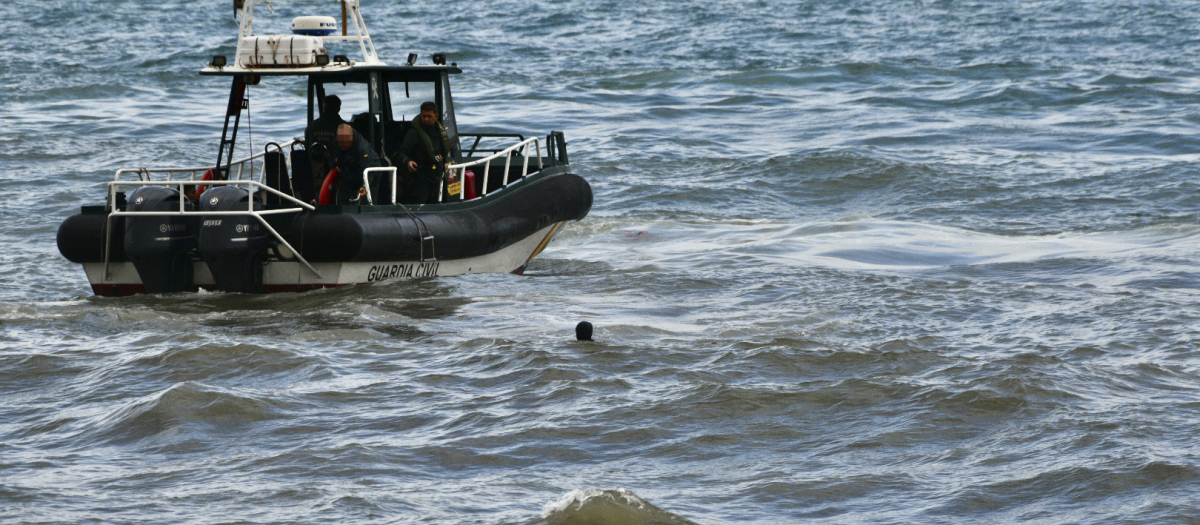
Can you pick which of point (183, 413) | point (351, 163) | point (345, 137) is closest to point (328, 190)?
point (351, 163)

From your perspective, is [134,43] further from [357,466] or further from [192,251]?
[357,466]

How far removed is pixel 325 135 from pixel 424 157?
2.45ft

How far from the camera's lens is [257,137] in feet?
66.5

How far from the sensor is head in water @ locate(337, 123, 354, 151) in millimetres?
10055

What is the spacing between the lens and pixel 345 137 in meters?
10.1

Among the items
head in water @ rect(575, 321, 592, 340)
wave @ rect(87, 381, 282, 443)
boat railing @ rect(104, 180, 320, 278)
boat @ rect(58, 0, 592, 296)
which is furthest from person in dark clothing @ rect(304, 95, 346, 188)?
wave @ rect(87, 381, 282, 443)

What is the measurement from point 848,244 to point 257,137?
1070 centimetres

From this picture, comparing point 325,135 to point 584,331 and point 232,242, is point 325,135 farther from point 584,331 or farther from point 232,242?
point 584,331

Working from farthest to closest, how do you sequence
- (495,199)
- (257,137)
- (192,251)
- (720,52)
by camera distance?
1. (720,52)
2. (257,137)
3. (495,199)
4. (192,251)

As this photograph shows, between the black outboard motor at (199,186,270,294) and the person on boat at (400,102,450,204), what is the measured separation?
4.41 feet

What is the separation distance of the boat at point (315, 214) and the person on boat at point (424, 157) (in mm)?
102

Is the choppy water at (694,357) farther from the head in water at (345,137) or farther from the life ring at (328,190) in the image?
the head in water at (345,137)

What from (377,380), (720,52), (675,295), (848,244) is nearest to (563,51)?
(720,52)

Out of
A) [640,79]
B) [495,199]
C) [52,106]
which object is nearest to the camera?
[495,199]
